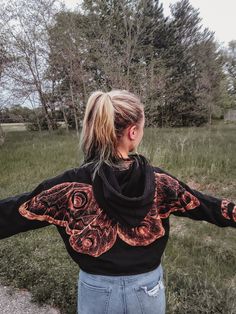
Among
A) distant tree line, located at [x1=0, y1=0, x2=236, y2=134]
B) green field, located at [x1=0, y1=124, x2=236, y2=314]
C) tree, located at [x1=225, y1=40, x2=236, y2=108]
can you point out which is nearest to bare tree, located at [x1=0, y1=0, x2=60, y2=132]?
distant tree line, located at [x1=0, y1=0, x2=236, y2=134]

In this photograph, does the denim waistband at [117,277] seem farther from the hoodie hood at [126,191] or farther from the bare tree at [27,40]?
the bare tree at [27,40]

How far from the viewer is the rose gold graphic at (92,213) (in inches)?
A: 59.1

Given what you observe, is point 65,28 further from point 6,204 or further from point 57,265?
point 6,204

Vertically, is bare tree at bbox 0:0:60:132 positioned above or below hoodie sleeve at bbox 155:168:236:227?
above

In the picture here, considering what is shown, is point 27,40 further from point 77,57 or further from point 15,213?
point 15,213

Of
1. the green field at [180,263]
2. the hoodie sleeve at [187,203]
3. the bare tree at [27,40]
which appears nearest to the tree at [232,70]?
the bare tree at [27,40]

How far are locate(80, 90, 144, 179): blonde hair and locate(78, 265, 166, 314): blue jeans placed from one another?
456mm

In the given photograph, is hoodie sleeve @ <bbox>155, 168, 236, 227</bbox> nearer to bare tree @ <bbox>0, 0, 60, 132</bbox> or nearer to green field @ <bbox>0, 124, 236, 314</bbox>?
green field @ <bbox>0, 124, 236, 314</bbox>

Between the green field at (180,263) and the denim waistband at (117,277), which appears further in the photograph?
the green field at (180,263)

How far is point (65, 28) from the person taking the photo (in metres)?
18.0

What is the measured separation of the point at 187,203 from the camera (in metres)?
1.64

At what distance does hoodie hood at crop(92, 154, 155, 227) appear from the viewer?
4.70 ft

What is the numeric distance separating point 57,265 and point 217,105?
32518 mm

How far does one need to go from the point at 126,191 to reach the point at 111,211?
0.10 metres
